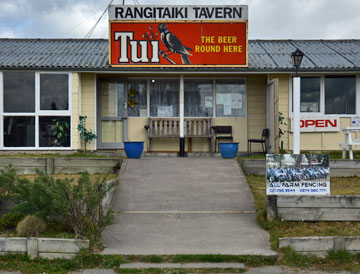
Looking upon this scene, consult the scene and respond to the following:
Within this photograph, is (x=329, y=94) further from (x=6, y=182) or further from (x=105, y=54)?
(x=6, y=182)

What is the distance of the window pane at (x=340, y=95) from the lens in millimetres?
15602

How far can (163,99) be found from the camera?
1636 cm

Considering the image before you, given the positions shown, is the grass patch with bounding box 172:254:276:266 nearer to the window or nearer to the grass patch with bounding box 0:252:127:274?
the grass patch with bounding box 0:252:127:274

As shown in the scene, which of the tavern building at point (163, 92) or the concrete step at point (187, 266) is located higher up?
the tavern building at point (163, 92)

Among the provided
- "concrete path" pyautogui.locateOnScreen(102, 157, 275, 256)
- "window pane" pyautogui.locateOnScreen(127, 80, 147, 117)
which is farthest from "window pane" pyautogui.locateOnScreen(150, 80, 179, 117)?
"concrete path" pyautogui.locateOnScreen(102, 157, 275, 256)

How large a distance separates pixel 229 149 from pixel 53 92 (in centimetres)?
572

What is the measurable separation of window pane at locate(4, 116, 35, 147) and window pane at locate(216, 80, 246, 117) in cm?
613

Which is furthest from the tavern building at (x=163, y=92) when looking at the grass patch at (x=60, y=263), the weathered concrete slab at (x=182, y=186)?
the grass patch at (x=60, y=263)

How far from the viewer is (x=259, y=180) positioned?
38.1ft

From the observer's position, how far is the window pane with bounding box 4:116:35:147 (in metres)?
14.6

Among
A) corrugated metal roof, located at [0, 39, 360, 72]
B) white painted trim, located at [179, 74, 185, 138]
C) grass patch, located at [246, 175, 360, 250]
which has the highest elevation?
corrugated metal roof, located at [0, 39, 360, 72]

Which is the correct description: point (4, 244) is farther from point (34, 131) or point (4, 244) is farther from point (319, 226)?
point (34, 131)

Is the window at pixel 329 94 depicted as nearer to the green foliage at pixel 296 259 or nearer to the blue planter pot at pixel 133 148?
the blue planter pot at pixel 133 148

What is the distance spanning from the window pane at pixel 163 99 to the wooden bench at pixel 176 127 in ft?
1.17
